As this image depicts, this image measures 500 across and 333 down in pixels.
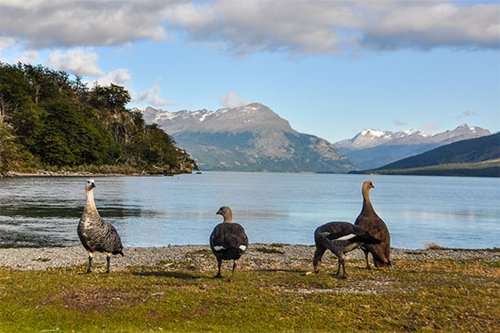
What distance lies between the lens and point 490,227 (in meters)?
75.5

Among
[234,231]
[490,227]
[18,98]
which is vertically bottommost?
[490,227]

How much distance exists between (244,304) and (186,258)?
53.5 ft

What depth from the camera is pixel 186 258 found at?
33.9 metres

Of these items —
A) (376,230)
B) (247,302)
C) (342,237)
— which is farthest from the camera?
(376,230)

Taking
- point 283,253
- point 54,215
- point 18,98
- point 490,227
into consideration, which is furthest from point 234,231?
point 18,98

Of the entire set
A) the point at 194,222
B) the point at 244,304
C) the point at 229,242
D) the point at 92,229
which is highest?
the point at 92,229

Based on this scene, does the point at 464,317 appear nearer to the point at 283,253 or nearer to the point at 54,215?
the point at 283,253

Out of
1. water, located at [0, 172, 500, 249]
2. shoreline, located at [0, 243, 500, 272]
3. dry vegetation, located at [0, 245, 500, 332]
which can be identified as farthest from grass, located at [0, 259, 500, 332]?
water, located at [0, 172, 500, 249]

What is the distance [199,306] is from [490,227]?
2623 inches

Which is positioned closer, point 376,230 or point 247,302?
point 247,302

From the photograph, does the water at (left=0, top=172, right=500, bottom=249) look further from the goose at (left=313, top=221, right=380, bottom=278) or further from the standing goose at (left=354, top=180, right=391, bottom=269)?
the goose at (left=313, top=221, right=380, bottom=278)

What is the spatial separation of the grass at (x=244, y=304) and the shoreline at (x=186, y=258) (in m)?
5.58

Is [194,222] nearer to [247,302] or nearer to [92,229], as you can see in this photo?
[92,229]

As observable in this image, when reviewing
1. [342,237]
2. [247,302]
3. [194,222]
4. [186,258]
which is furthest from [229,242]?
[194,222]
